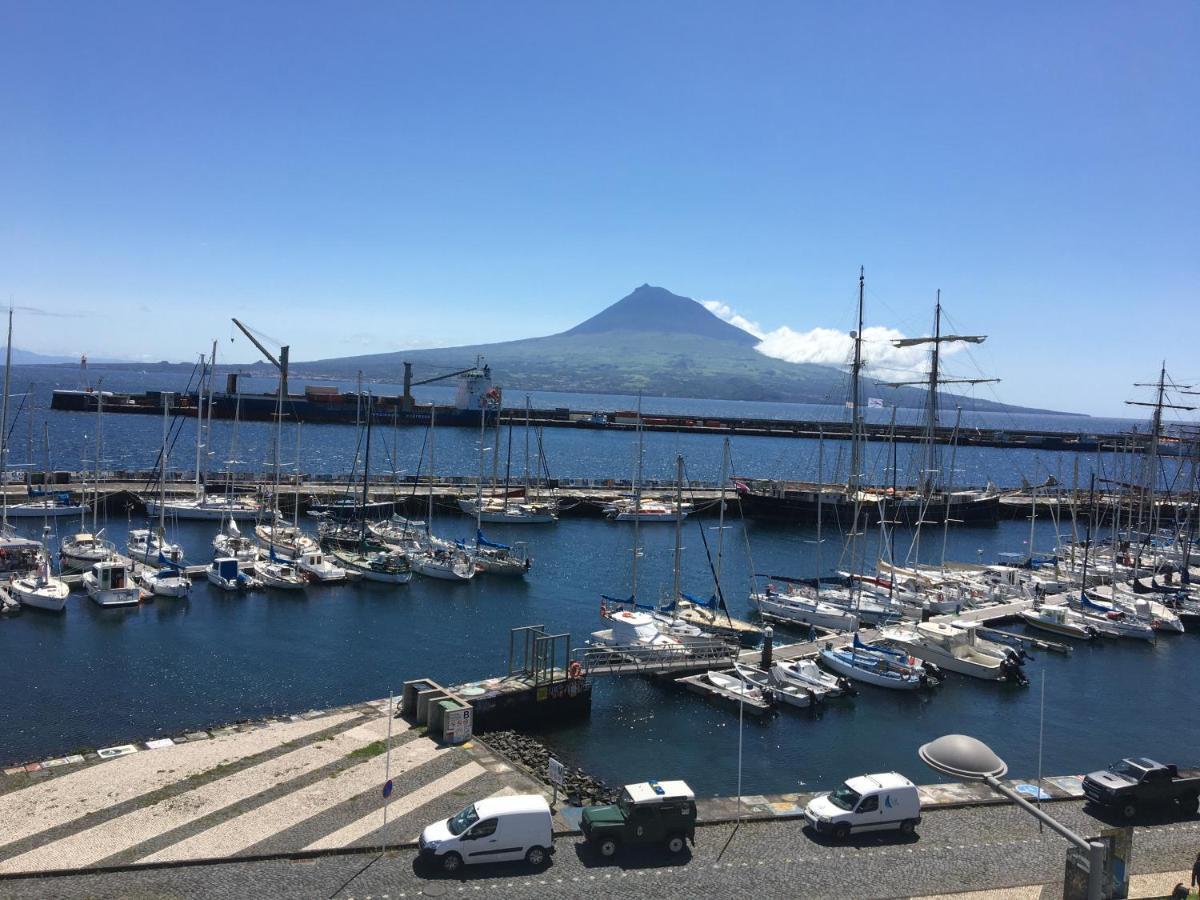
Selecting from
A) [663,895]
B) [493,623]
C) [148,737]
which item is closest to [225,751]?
[148,737]

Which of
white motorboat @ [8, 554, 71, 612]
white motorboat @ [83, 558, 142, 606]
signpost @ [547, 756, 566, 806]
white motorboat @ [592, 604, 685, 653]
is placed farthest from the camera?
white motorboat @ [83, 558, 142, 606]

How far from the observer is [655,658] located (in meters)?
24.6

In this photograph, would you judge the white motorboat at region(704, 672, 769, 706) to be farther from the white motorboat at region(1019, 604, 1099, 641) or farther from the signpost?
the white motorboat at region(1019, 604, 1099, 641)

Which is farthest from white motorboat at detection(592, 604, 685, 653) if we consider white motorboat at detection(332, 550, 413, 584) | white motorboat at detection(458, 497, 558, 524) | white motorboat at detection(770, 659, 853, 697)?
white motorboat at detection(458, 497, 558, 524)

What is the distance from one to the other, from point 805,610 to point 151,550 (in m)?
26.9

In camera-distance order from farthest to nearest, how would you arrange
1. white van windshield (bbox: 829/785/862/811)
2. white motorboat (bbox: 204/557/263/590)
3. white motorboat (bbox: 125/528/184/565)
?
white motorboat (bbox: 125/528/184/565), white motorboat (bbox: 204/557/263/590), white van windshield (bbox: 829/785/862/811)

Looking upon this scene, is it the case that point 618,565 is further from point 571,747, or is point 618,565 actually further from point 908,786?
point 908,786

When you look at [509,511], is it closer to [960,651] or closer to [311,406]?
[960,651]

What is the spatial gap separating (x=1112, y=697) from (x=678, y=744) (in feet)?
48.4

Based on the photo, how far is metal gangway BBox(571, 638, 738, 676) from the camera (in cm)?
2412

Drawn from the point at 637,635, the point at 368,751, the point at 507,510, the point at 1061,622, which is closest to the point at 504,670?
the point at 637,635

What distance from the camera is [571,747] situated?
19.7m

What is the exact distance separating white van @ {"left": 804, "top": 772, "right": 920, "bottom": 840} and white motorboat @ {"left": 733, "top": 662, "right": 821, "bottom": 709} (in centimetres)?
875

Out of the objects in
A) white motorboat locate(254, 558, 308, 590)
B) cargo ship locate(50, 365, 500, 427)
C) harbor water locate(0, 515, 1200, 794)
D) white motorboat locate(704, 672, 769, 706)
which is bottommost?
harbor water locate(0, 515, 1200, 794)
